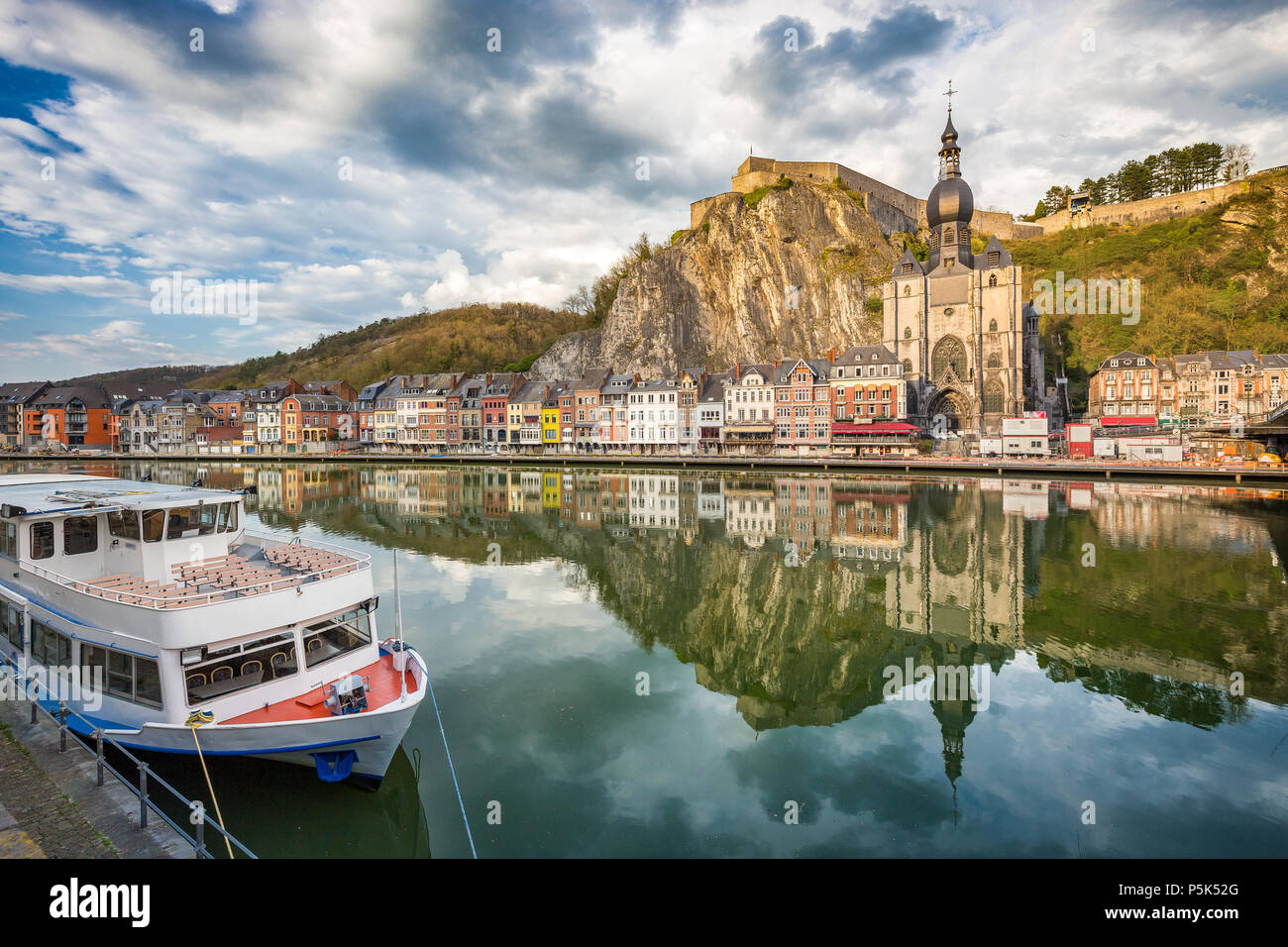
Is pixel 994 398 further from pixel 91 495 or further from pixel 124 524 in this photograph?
pixel 91 495

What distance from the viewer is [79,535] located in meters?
12.5

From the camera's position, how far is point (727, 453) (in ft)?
255

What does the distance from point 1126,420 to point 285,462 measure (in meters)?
105

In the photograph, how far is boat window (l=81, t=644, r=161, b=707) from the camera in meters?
9.77

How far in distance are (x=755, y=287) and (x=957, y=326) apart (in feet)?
93.5

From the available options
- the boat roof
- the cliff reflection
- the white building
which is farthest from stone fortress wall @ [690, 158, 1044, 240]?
the boat roof

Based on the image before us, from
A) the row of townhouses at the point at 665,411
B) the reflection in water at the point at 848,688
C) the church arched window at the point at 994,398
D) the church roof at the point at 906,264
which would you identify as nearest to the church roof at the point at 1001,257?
the church roof at the point at 906,264

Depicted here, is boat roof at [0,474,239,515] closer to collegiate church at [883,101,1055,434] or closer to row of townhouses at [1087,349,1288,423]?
collegiate church at [883,101,1055,434]

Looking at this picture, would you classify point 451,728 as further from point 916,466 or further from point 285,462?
point 285,462

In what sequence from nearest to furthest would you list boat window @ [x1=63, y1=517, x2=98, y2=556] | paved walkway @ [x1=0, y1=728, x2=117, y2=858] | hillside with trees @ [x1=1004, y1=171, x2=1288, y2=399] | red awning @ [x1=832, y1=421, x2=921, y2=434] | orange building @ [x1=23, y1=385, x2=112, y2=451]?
paved walkway @ [x1=0, y1=728, x2=117, y2=858], boat window @ [x1=63, y1=517, x2=98, y2=556], red awning @ [x1=832, y1=421, x2=921, y2=434], hillside with trees @ [x1=1004, y1=171, x2=1288, y2=399], orange building @ [x1=23, y1=385, x2=112, y2=451]

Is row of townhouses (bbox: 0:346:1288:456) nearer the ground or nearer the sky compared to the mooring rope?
nearer the sky

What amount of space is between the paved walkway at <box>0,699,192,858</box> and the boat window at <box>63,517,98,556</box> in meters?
4.79

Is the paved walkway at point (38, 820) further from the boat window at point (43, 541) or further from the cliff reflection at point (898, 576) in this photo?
the cliff reflection at point (898, 576)
